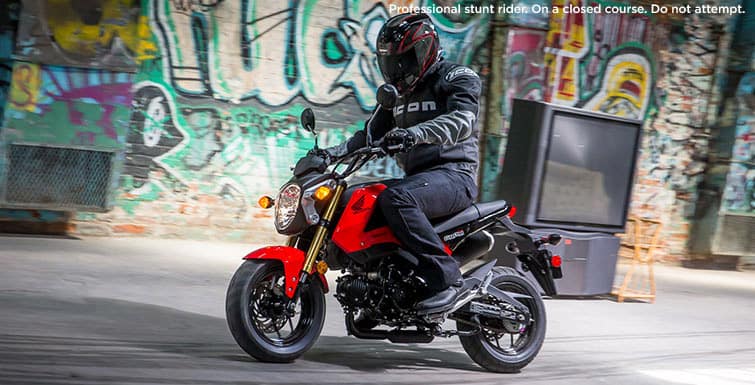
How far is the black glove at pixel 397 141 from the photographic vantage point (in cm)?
505

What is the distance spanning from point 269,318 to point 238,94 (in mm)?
6220

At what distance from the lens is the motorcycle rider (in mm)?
5234

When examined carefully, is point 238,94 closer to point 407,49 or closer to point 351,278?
point 407,49

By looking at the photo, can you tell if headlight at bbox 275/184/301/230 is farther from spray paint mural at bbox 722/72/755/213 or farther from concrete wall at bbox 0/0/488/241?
spray paint mural at bbox 722/72/755/213

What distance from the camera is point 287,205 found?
521 cm

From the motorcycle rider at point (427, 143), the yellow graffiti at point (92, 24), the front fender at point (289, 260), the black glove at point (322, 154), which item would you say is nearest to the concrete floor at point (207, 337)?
the front fender at point (289, 260)

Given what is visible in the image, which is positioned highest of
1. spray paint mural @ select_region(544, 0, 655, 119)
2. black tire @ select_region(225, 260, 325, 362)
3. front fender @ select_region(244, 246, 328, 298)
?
spray paint mural @ select_region(544, 0, 655, 119)

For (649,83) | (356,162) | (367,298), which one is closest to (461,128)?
(356,162)

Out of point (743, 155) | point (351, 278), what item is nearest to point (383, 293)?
point (351, 278)

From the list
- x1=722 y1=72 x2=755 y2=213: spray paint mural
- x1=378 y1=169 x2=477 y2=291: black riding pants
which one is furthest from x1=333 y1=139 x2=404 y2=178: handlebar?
x1=722 y1=72 x2=755 y2=213: spray paint mural

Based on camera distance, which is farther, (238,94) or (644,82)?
(644,82)

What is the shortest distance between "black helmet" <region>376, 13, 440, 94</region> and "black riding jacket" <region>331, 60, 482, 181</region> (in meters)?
0.09

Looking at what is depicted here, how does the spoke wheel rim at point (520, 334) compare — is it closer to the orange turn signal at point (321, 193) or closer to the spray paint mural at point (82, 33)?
the orange turn signal at point (321, 193)

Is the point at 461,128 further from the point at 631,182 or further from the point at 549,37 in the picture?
the point at 549,37
